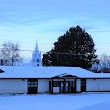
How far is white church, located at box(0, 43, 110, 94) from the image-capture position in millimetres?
46175

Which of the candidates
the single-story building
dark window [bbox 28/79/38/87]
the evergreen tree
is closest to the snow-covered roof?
the single-story building

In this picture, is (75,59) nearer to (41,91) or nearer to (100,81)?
(100,81)

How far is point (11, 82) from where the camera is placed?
46.1 metres

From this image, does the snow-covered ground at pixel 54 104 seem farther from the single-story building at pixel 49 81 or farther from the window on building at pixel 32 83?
the window on building at pixel 32 83

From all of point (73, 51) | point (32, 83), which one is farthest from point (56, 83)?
point (73, 51)

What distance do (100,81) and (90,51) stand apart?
62.7 feet

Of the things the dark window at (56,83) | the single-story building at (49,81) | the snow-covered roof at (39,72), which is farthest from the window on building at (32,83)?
the dark window at (56,83)

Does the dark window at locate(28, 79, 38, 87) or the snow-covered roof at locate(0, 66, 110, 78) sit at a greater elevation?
the snow-covered roof at locate(0, 66, 110, 78)

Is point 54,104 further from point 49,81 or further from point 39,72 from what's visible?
point 39,72

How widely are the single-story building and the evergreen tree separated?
601 inches

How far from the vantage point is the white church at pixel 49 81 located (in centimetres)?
4617

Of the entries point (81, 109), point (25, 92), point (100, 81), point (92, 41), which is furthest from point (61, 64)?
point (81, 109)

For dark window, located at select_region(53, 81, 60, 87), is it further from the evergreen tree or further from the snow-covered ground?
the evergreen tree

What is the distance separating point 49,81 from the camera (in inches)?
1909
